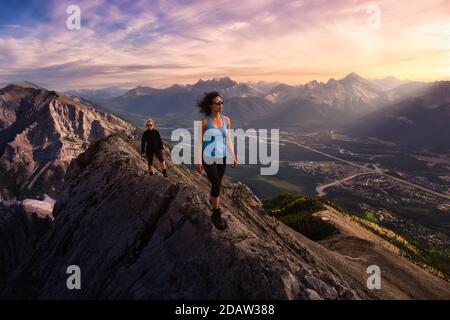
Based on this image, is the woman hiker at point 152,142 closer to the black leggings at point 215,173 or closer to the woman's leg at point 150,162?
the woman's leg at point 150,162

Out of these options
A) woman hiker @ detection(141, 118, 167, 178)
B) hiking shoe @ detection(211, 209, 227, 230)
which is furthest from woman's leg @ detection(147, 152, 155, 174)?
hiking shoe @ detection(211, 209, 227, 230)

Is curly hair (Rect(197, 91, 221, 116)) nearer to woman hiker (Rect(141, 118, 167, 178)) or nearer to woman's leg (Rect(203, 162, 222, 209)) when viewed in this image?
woman's leg (Rect(203, 162, 222, 209))

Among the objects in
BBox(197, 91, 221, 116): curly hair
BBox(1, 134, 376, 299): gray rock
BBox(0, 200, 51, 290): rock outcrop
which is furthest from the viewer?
BBox(0, 200, 51, 290): rock outcrop

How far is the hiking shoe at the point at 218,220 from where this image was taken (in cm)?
1773

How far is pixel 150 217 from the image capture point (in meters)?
20.1

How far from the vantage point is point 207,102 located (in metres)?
16.6

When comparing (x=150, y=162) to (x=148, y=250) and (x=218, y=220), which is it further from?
(x=218, y=220)

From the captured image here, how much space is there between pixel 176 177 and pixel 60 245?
11.1 metres

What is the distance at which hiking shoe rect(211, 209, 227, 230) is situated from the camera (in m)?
17.7

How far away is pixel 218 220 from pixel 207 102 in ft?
19.5

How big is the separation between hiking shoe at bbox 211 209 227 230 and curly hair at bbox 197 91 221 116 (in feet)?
16.6

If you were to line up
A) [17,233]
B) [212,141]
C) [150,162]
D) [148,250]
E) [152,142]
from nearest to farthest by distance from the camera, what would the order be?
1. [212,141]
2. [148,250]
3. [150,162]
4. [152,142]
5. [17,233]

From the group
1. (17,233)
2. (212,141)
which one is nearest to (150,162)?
(212,141)

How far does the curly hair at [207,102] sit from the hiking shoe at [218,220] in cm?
505
